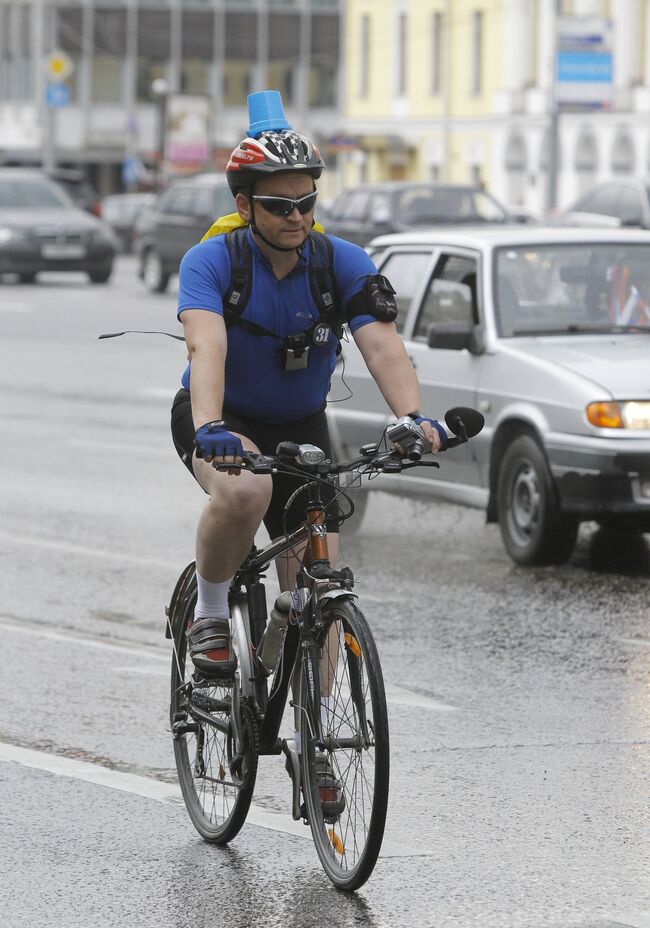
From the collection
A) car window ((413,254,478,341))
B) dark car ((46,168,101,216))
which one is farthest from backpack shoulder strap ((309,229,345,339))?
dark car ((46,168,101,216))

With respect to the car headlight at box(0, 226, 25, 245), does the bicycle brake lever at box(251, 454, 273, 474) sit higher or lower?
higher

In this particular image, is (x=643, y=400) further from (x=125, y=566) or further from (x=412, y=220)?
(x=412, y=220)

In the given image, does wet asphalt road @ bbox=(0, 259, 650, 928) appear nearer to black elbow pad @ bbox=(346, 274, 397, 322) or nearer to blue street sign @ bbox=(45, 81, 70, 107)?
black elbow pad @ bbox=(346, 274, 397, 322)

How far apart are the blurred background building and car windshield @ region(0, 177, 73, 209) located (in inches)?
310

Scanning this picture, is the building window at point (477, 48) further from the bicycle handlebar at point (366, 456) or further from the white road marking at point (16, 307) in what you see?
the bicycle handlebar at point (366, 456)

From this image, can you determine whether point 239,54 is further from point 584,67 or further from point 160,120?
point 584,67

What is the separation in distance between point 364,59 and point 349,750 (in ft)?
239

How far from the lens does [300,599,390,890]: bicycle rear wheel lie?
4949 millimetres

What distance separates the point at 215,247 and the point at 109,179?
89.6m

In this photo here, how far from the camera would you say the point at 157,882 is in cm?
531

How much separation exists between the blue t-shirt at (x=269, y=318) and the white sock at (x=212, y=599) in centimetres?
43

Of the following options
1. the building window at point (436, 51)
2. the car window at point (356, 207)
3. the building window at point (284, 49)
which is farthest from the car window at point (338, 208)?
the building window at point (284, 49)

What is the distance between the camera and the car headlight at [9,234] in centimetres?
3328

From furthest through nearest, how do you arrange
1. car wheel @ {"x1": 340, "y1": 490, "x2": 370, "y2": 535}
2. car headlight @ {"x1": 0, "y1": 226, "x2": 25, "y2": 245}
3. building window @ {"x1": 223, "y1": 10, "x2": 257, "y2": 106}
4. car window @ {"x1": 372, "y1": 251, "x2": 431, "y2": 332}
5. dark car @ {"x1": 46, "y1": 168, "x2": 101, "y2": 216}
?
1. building window @ {"x1": 223, "y1": 10, "x2": 257, "y2": 106}
2. dark car @ {"x1": 46, "y1": 168, "x2": 101, "y2": 216}
3. car headlight @ {"x1": 0, "y1": 226, "x2": 25, "y2": 245}
4. car wheel @ {"x1": 340, "y1": 490, "x2": 370, "y2": 535}
5. car window @ {"x1": 372, "y1": 251, "x2": 431, "y2": 332}
